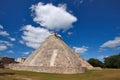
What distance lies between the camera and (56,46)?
48.7m

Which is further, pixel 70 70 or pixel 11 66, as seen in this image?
pixel 11 66

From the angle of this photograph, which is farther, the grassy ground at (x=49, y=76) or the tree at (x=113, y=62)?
the tree at (x=113, y=62)

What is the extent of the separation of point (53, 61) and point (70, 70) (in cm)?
930

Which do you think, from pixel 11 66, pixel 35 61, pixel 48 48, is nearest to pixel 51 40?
pixel 48 48

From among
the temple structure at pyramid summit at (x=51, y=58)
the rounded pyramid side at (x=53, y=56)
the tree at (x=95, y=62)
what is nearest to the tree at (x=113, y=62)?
the tree at (x=95, y=62)

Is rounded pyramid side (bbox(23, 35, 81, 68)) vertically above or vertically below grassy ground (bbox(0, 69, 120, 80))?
above

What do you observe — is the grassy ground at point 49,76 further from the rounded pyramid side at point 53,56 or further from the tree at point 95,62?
the tree at point 95,62

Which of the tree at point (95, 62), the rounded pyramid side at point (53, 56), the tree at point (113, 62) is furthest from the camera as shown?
the tree at point (95, 62)

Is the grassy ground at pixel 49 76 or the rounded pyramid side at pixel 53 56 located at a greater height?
the rounded pyramid side at pixel 53 56

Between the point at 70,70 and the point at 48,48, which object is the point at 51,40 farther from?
the point at 70,70

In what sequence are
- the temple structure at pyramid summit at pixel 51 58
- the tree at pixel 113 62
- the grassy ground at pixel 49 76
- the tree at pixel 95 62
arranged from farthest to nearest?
the tree at pixel 95 62 → the tree at pixel 113 62 → the temple structure at pyramid summit at pixel 51 58 → the grassy ground at pixel 49 76

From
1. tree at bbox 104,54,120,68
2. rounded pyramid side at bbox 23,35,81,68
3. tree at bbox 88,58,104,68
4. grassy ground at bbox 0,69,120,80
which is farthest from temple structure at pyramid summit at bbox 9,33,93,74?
tree at bbox 88,58,104,68

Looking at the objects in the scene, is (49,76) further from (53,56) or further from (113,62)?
(113,62)

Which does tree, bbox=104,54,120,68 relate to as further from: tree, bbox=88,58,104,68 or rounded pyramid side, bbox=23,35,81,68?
rounded pyramid side, bbox=23,35,81,68
